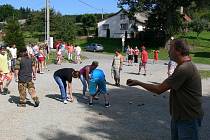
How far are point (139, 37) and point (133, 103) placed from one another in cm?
5449

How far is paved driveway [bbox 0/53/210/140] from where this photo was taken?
1053 centimetres

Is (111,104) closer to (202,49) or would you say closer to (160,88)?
(160,88)

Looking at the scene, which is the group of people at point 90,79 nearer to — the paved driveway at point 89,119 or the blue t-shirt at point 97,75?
the blue t-shirt at point 97,75

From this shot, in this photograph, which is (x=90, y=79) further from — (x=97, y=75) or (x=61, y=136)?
(x=61, y=136)

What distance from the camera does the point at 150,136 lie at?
10461 millimetres

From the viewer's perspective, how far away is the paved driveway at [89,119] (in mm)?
10531

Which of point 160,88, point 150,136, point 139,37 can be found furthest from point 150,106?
point 139,37

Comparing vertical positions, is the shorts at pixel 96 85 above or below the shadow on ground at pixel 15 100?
above

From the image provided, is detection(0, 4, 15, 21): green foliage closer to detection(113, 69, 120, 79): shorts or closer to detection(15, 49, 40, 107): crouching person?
detection(113, 69, 120, 79): shorts

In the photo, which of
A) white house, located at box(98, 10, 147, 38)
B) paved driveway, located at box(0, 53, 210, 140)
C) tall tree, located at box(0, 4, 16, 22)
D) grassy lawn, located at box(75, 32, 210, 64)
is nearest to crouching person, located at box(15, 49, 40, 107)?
paved driveway, located at box(0, 53, 210, 140)

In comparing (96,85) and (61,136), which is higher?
(96,85)

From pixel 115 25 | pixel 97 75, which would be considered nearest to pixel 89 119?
pixel 97 75

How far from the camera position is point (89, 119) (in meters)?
12.5

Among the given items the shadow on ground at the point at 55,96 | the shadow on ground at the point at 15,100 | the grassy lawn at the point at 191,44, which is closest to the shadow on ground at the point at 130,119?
the shadow on ground at the point at 55,96
